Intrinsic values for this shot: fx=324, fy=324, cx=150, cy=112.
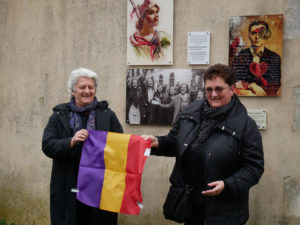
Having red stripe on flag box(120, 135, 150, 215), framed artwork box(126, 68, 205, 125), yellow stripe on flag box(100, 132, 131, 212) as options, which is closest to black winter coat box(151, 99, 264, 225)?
red stripe on flag box(120, 135, 150, 215)

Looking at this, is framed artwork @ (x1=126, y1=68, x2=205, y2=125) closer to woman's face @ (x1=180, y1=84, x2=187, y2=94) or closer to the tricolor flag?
woman's face @ (x1=180, y1=84, x2=187, y2=94)

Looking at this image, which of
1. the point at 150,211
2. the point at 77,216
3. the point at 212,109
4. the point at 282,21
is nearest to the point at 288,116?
the point at 282,21

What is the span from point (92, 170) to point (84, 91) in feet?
2.29

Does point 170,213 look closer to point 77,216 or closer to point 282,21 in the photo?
point 77,216

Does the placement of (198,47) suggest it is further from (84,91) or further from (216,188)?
(216,188)

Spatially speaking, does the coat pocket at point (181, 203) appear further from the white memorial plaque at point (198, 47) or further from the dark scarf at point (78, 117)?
the white memorial plaque at point (198, 47)

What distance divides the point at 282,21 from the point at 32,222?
4017 mm

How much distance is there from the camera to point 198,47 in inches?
147

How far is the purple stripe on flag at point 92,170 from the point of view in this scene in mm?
2785

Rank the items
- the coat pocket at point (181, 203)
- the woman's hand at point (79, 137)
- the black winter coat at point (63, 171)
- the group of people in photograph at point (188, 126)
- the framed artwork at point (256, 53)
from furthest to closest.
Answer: the framed artwork at point (256, 53) → the black winter coat at point (63, 171) → the woman's hand at point (79, 137) → the coat pocket at point (181, 203) → the group of people in photograph at point (188, 126)

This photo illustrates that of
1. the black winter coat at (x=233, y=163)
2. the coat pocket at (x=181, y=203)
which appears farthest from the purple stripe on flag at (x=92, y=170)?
the black winter coat at (x=233, y=163)

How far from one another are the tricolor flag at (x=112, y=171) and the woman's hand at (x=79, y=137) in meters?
0.08

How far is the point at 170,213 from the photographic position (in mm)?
2625

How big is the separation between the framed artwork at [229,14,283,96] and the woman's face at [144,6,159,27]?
2.84 ft
